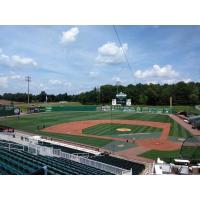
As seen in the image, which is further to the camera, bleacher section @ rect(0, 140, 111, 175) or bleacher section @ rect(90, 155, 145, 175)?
bleacher section @ rect(90, 155, 145, 175)

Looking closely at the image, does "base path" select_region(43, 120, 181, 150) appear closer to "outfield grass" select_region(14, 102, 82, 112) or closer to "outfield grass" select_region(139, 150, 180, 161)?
"outfield grass" select_region(139, 150, 180, 161)

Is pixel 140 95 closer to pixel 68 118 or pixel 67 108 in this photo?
pixel 67 108

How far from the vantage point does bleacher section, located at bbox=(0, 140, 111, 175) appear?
5.69m

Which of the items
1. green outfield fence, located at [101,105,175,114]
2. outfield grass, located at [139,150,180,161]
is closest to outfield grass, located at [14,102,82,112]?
green outfield fence, located at [101,105,175,114]

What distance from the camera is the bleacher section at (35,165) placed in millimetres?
5691

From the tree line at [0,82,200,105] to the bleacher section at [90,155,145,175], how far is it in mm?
1342

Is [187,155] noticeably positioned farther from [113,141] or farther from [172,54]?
[172,54]

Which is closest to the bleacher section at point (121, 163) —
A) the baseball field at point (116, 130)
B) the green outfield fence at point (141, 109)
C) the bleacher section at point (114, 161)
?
the bleacher section at point (114, 161)

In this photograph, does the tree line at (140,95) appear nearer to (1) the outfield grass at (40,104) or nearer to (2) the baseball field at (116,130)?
(1) the outfield grass at (40,104)

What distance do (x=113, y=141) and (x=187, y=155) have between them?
1823 millimetres

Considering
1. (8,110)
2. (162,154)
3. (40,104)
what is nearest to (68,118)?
(40,104)

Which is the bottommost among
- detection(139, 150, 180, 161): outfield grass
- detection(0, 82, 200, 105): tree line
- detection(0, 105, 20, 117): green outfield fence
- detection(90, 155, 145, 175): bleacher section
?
detection(90, 155, 145, 175): bleacher section

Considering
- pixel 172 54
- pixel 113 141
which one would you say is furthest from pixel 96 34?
pixel 113 141

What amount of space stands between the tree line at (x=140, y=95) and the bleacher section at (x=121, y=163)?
1342 millimetres
